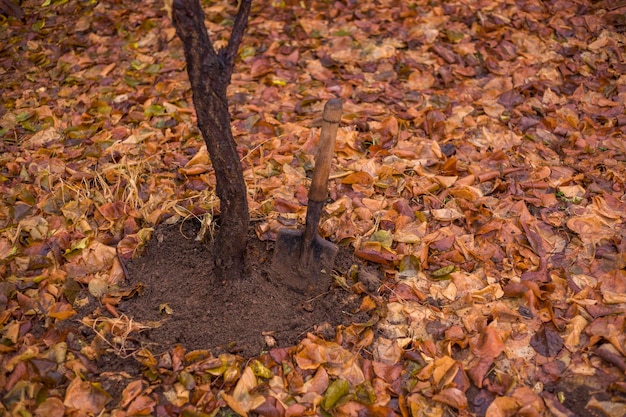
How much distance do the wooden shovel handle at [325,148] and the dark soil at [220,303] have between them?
0.36 meters

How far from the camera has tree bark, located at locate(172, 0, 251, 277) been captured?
162cm

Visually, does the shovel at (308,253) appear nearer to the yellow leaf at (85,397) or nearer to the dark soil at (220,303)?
the dark soil at (220,303)

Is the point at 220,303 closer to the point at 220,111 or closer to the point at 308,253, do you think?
the point at 308,253

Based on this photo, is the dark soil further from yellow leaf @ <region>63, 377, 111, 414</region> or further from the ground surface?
yellow leaf @ <region>63, 377, 111, 414</region>

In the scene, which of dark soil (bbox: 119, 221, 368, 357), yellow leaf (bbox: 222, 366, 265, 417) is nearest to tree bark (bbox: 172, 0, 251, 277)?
dark soil (bbox: 119, 221, 368, 357)

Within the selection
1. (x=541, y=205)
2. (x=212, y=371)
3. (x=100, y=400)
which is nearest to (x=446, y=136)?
(x=541, y=205)

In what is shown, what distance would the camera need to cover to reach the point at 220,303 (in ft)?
6.51

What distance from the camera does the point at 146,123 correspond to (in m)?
2.92

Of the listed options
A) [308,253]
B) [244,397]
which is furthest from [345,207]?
[244,397]

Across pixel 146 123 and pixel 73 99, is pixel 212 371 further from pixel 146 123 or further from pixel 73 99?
pixel 73 99

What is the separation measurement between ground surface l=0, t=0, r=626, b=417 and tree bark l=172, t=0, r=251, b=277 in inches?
7.0

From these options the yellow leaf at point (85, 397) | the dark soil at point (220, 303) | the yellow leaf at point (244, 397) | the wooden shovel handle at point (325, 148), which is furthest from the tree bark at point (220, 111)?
the yellow leaf at point (85, 397)

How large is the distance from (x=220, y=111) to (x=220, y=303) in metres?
0.70

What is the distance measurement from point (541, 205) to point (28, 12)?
12.2 feet
